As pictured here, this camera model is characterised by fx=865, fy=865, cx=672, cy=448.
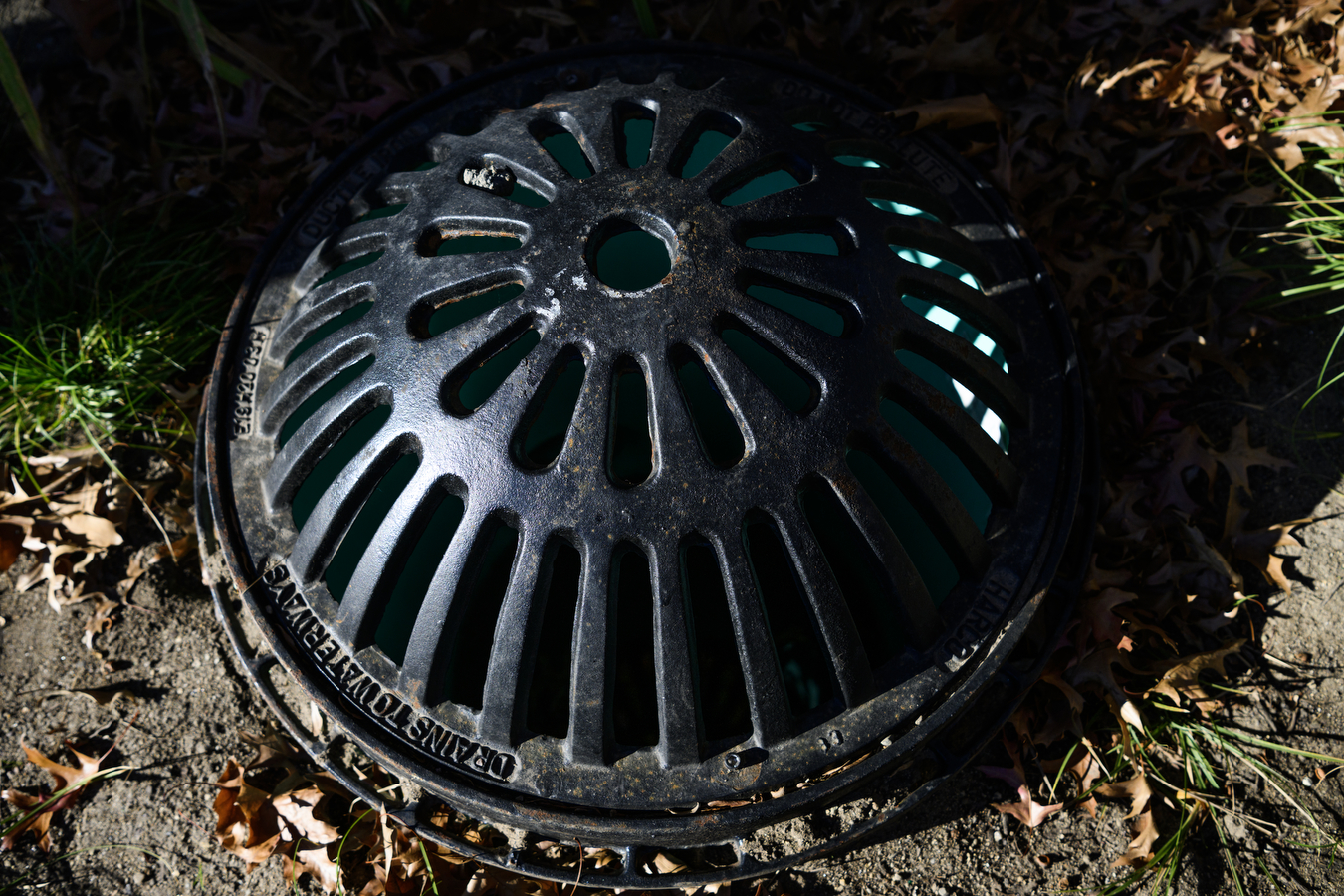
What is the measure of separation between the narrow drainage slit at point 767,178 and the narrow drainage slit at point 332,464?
1.00 m

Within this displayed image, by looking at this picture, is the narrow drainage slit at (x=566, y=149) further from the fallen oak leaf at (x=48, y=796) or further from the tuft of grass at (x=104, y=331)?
the fallen oak leaf at (x=48, y=796)

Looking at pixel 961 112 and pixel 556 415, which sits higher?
pixel 961 112

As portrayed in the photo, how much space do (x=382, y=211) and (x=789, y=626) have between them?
1.63 metres

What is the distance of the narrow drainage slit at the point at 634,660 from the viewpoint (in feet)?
6.45

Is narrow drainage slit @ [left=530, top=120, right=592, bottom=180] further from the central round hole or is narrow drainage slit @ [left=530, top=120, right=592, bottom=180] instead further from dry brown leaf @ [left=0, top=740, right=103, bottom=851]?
dry brown leaf @ [left=0, top=740, right=103, bottom=851]

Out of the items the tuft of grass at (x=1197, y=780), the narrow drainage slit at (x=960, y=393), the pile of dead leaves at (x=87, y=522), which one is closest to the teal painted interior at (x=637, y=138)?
the narrow drainage slit at (x=960, y=393)

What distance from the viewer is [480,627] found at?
2039 millimetres

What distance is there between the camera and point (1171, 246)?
3.05 meters

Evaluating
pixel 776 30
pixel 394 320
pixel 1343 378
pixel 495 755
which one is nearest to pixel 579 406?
pixel 394 320

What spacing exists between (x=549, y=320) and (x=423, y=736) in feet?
3.24

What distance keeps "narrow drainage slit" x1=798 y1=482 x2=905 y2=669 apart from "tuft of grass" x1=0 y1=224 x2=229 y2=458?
2.15m

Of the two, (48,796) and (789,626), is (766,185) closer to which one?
(789,626)

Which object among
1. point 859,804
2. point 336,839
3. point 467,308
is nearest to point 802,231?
point 467,308

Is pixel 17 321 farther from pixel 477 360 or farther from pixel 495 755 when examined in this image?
pixel 495 755
